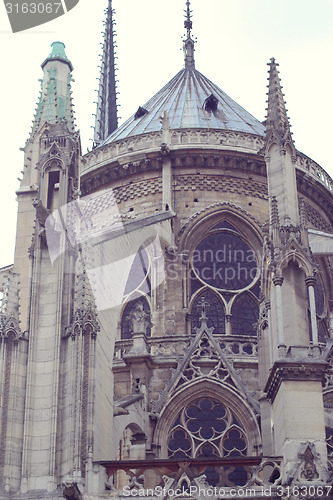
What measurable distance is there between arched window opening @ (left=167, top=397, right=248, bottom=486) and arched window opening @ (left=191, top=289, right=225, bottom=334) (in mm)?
5176

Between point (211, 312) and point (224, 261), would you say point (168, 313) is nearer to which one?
point (211, 312)

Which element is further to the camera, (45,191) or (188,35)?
(188,35)

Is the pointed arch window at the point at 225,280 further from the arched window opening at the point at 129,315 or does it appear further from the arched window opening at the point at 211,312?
the arched window opening at the point at 129,315

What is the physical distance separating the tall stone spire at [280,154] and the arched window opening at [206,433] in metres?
6.80

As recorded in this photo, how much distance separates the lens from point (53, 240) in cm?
1823

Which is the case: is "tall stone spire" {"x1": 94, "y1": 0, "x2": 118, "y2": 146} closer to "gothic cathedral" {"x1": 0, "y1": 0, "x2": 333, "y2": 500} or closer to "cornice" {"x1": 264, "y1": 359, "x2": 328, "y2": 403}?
"gothic cathedral" {"x1": 0, "y1": 0, "x2": 333, "y2": 500}

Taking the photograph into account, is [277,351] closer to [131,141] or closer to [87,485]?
[87,485]

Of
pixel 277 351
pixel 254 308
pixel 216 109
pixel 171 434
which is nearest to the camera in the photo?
pixel 277 351

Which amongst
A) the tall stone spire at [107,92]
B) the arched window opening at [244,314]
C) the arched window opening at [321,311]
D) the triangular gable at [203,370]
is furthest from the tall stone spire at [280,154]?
the tall stone spire at [107,92]

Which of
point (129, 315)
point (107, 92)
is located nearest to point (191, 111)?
point (129, 315)

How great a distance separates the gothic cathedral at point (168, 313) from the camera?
16.3 m

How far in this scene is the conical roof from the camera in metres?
33.8

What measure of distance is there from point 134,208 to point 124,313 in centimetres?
390

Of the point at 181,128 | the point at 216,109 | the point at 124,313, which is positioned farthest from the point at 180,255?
the point at 216,109
